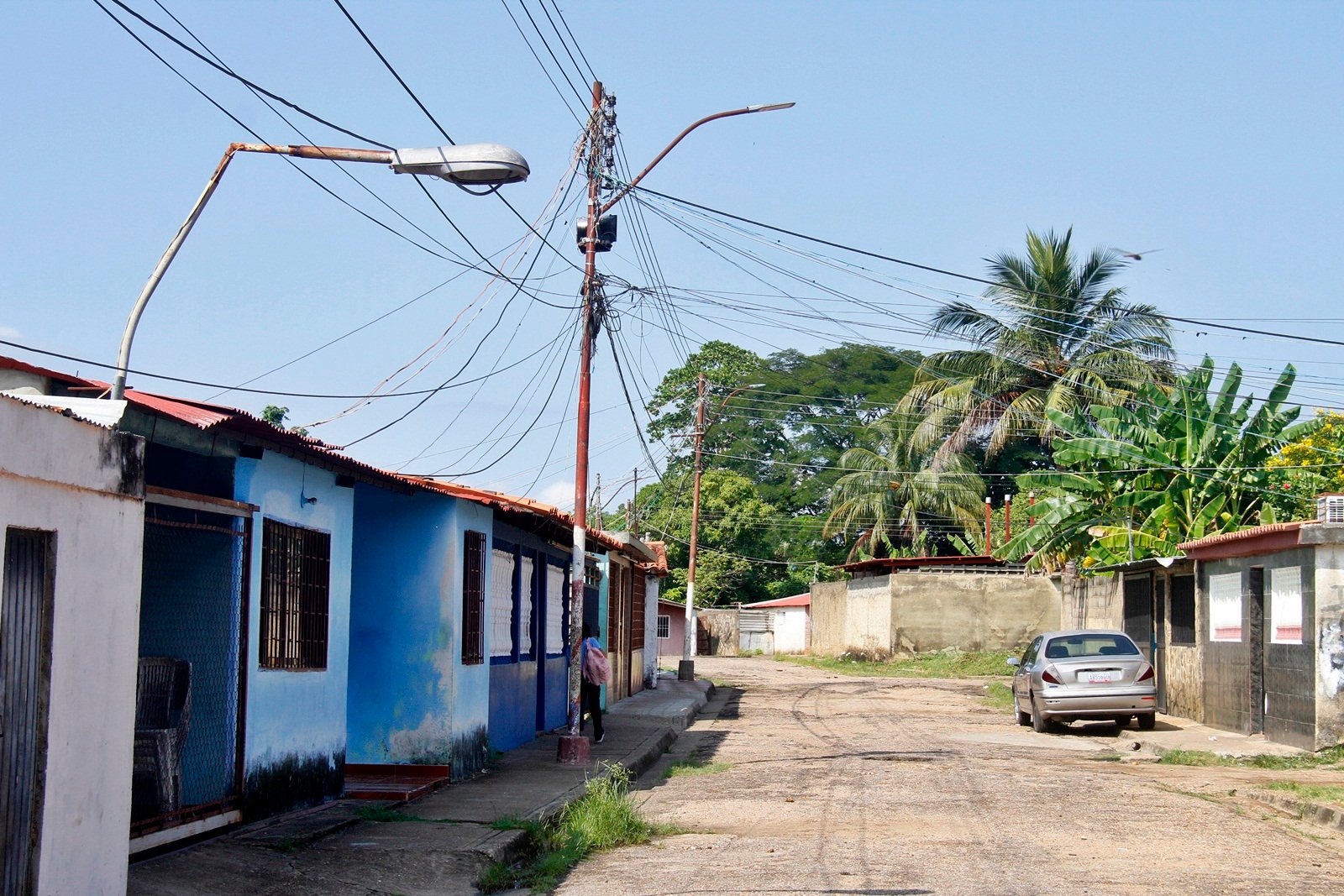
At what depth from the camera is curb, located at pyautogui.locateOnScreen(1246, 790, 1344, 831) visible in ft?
37.1

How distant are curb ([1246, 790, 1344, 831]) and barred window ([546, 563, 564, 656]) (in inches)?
399

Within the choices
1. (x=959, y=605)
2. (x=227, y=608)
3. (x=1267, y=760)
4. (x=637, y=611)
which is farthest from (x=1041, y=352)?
(x=227, y=608)

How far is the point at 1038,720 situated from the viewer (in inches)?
819

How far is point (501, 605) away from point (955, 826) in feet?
23.1

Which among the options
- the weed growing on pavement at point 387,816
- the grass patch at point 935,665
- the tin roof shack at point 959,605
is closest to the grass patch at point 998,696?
the grass patch at point 935,665

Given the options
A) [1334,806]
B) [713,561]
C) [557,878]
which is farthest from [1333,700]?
[713,561]


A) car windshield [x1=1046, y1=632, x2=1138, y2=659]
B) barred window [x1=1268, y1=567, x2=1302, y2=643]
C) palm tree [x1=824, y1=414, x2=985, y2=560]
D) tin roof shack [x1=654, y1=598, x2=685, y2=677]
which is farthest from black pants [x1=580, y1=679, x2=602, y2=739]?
tin roof shack [x1=654, y1=598, x2=685, y2=677]

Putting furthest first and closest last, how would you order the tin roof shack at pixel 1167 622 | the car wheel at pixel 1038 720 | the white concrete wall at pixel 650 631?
the white concrete wall at pixel 650 631, the tin roof shack at pixel 1167 622, the car wheel at pixel 1038 720

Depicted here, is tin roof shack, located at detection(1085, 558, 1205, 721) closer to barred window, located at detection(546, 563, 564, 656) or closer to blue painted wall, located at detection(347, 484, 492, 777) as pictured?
barred window, located at detection(546, 563, 564, 656)

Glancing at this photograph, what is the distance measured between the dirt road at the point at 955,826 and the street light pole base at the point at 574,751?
0.85 metres

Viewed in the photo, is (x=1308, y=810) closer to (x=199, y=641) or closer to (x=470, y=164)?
(x=470, y=164)

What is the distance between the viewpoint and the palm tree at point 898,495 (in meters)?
50.6

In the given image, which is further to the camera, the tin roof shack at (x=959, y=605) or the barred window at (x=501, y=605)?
the tin roof shack at (x=959, y=605)

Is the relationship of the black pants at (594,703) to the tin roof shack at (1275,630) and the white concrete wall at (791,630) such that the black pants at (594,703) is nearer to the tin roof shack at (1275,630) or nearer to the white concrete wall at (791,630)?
the tin roof shack at (1275,630)
